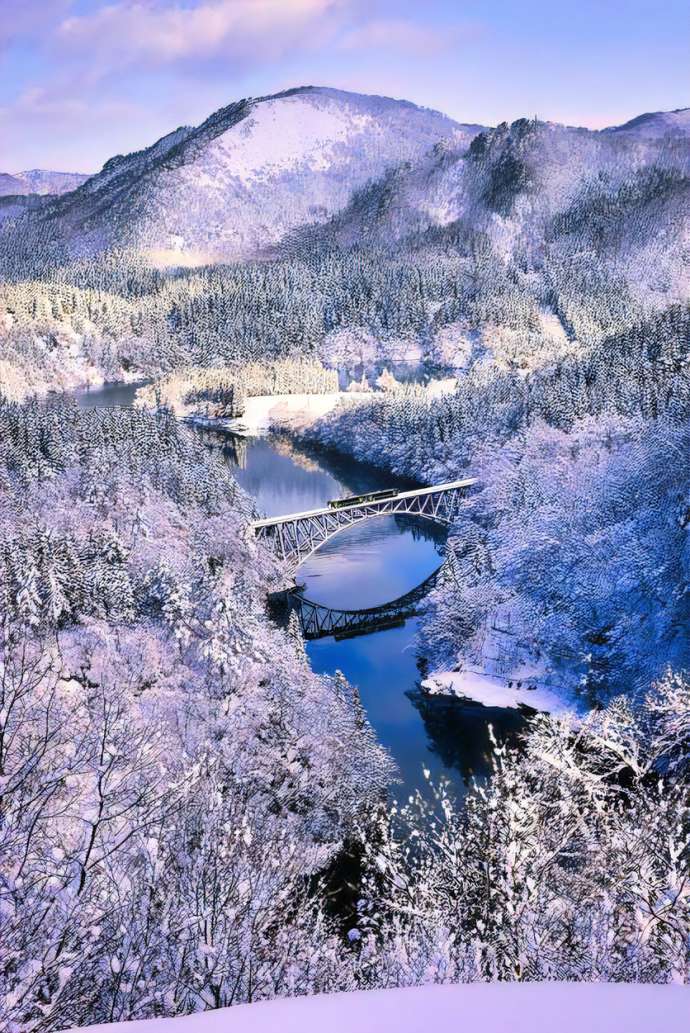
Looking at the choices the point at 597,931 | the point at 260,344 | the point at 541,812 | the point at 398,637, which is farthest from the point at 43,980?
the point at 260,344

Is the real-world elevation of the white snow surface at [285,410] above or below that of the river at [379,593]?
above

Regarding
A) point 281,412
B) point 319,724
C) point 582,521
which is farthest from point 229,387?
point 319,724

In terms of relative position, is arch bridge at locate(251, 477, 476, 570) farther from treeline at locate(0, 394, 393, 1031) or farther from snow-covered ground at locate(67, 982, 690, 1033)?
snow-covered ground at locate(67, 982, 690, 1033)

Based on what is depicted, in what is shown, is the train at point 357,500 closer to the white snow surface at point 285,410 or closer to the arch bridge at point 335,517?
the arch bridge at point 335,517

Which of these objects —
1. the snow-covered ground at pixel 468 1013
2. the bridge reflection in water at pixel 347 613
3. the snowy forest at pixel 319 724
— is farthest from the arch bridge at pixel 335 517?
the snow-covered ground at pixel 468 1013

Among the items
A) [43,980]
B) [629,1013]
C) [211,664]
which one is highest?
[629,1013]

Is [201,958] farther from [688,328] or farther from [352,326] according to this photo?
[352,326]

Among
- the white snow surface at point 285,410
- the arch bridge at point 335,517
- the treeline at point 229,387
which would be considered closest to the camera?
the arch bridge at point 335,517

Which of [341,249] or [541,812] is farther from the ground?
[341,249]
